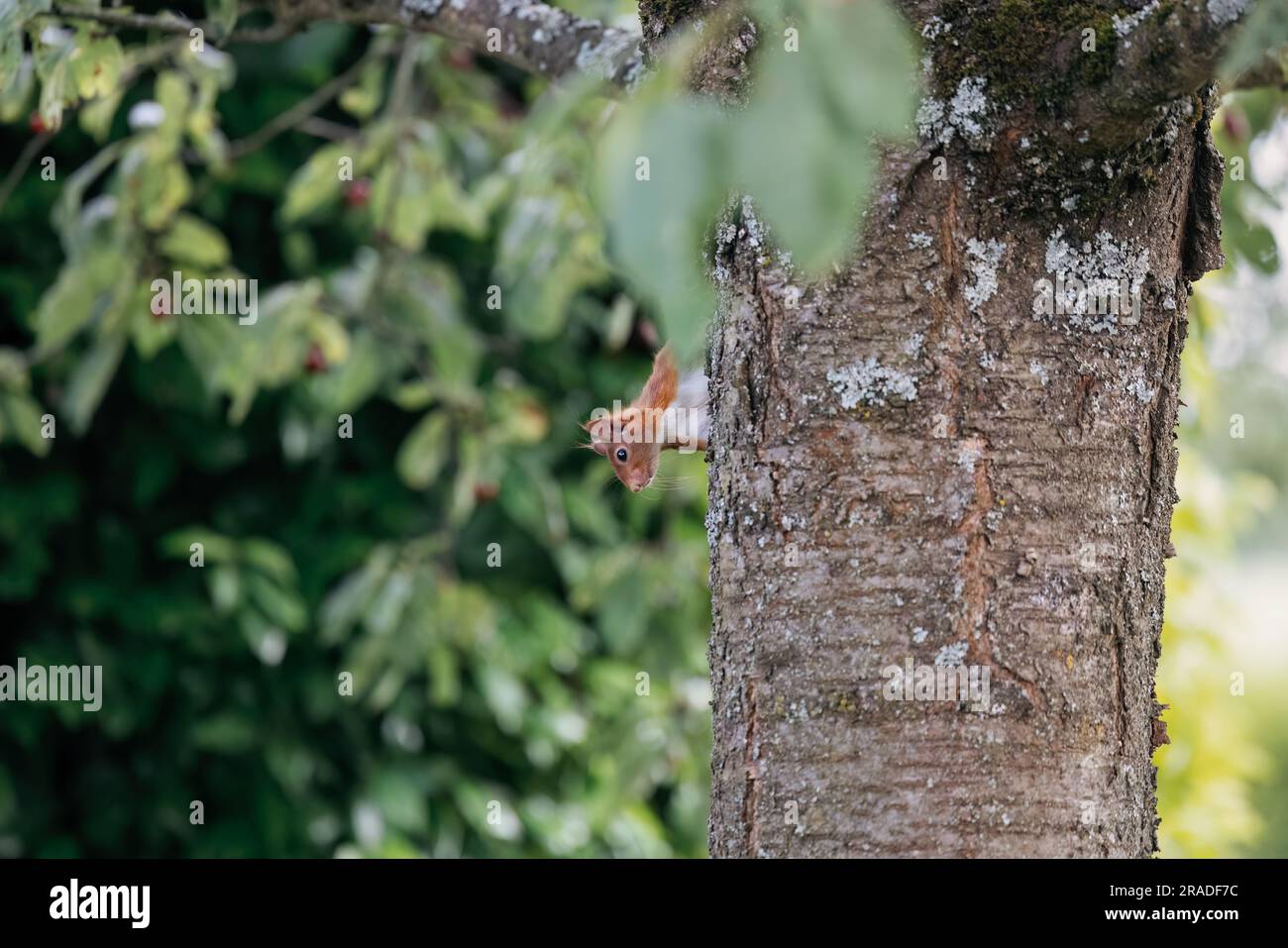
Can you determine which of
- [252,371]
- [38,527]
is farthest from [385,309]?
[38,527]

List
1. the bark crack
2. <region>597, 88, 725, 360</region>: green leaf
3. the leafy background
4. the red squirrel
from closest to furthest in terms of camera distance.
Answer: <region>597, 88, 725, 360</region>: green leaf → the bark crack → the red squirrel → the leafy background

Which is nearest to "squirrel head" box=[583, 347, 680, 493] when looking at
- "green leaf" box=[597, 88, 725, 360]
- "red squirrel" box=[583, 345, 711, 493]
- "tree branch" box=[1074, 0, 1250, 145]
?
"red squirrel" box=[583, 345, 711, 493]

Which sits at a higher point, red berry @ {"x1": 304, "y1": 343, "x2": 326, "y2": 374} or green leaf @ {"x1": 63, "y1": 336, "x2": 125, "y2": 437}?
red berry @ {"x1": 304, "y1": 343, "x2": 326, "y2": 374}

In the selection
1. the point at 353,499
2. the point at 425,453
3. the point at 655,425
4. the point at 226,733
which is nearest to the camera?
the point at 655,425

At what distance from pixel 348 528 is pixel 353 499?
0.23ft

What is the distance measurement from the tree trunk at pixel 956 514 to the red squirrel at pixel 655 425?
288 millimetres

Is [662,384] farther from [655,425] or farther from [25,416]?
[25,416]

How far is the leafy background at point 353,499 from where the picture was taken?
2199 millimetres

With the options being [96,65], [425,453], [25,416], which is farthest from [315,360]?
[96,65]

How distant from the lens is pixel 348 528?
2.94 meters

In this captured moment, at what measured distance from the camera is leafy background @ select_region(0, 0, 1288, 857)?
7.22ft

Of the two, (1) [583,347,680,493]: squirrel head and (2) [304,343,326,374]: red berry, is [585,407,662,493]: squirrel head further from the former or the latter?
(2) [304,343,326,374]: red berry

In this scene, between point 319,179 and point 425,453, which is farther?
point 425,453
